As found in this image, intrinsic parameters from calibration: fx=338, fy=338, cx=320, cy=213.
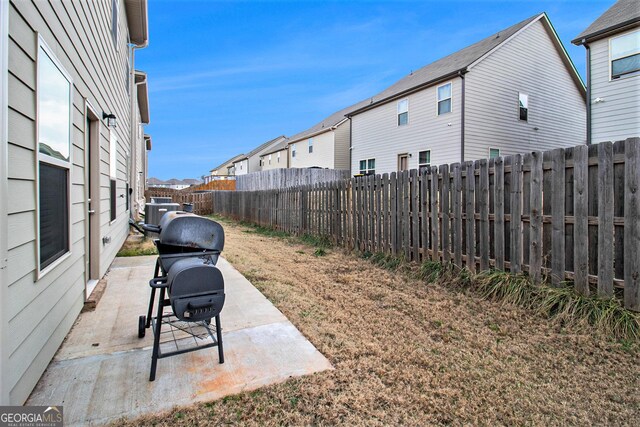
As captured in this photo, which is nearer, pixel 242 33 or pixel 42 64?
pixel 42 64

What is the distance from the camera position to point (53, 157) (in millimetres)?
2617

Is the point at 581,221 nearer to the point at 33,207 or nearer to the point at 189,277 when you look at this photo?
the point at 189,277

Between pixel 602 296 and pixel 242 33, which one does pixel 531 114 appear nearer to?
pixel 242 33

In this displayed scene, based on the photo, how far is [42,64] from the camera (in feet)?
7.65

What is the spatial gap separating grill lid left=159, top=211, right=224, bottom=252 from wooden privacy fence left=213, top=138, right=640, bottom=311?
11.0ft

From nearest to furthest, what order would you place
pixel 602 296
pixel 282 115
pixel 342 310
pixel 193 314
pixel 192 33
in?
1. pixel 193 314
2. pixel 602 296
3. pixel 342 310
4. pixel 192 33
5. pixel 282 115

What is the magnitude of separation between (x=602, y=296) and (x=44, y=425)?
14.4ft

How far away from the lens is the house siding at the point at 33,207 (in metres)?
1.87

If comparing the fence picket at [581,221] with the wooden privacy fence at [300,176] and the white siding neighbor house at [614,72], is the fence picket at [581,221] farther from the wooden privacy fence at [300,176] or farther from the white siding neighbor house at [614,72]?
the wooden privacy fence at [300,176]

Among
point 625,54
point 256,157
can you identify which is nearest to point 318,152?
point 625,54

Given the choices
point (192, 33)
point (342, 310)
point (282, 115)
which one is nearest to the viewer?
point (342, 310)

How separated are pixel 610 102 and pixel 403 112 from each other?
25.7 ft

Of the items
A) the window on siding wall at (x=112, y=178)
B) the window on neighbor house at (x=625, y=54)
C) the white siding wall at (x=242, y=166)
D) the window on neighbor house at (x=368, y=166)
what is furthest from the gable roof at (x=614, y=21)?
the white siding wall at (x=242, y=166)

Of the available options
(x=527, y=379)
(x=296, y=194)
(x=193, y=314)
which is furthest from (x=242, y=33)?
(x=527, y=379)
